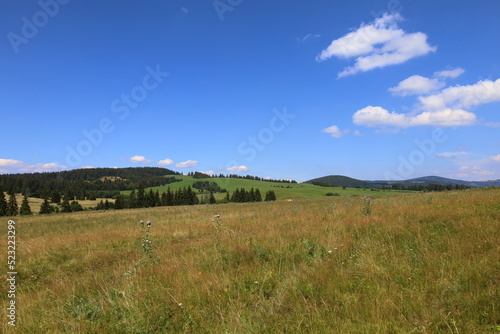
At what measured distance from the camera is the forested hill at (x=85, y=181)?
102m

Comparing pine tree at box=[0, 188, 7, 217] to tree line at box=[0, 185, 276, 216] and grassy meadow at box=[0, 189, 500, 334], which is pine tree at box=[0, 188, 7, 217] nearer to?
→ tree line at box=[0, 185, 276, 216]

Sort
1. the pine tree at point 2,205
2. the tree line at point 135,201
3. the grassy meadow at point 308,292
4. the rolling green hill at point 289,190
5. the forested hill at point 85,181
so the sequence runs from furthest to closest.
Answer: the forested hill at point 85,181
the rolling green hill at point 289,190
the tree line at point 135,201
the pine tree at point 2,205
the grassy meadow at point 308,292

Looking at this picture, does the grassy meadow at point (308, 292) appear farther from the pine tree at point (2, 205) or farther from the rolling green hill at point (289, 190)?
the rolling green hill at point (289, 190)

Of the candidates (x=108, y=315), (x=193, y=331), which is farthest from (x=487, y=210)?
(x=108, y=315)

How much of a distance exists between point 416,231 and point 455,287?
298 cm

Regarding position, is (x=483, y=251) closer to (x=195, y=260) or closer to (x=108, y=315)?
(x=195, y=260)

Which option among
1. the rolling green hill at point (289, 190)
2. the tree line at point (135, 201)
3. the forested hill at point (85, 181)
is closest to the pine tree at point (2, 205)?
the tree line at point (135, 201)

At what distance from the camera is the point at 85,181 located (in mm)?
140125

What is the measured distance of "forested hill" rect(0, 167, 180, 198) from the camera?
102 m

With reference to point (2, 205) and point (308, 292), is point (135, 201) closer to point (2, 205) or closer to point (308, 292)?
point (2, 205)

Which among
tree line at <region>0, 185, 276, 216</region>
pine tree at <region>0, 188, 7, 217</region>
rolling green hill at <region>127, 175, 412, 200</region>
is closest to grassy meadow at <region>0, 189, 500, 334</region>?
tree line at <region>0, 185, 276, 216</region>

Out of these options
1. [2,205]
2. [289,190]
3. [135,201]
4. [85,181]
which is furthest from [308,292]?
[85,181]

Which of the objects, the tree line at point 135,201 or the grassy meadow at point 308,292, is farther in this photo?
the tree line at point 135,201

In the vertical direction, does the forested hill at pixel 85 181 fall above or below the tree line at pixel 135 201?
above
